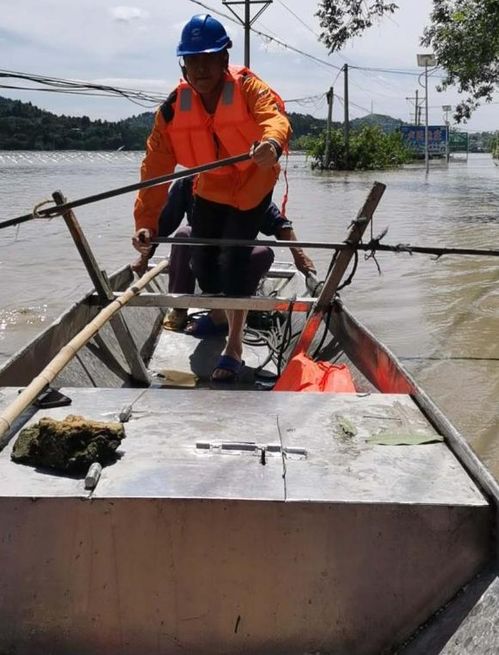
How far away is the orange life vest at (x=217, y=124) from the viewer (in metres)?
3.90

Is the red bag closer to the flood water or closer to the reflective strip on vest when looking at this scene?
the flood water

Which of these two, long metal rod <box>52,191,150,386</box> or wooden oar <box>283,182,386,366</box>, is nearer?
wooden oar <box>283,182,386,366</box>

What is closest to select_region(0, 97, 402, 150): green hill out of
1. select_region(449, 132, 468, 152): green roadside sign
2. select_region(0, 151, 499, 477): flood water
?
select_region(449, 132, 468, 152): green roadside sign

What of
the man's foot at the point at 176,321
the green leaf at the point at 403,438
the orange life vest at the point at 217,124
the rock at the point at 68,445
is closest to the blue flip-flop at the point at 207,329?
the man's foot at the point at 176,321

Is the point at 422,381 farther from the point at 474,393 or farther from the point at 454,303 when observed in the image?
the point at 454,303

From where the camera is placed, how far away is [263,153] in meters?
3.37

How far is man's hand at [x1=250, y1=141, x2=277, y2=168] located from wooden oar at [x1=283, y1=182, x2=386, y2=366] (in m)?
0.72

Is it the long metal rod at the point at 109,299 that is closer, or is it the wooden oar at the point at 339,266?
the wooden oar at the point at 339,266

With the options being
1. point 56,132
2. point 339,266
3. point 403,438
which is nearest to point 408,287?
point 339,266

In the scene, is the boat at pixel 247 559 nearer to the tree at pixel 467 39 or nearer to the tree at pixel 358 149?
the tree at pixel 467 39

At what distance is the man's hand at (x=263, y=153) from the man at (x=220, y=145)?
22mm

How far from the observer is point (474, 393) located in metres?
5.20

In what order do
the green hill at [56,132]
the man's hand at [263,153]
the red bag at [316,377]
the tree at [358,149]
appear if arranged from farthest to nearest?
the green hill at [56,132], the tree at [358,149], the man's hand at [263,153], the red bag at [316,377]

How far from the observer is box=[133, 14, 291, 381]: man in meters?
3.77
